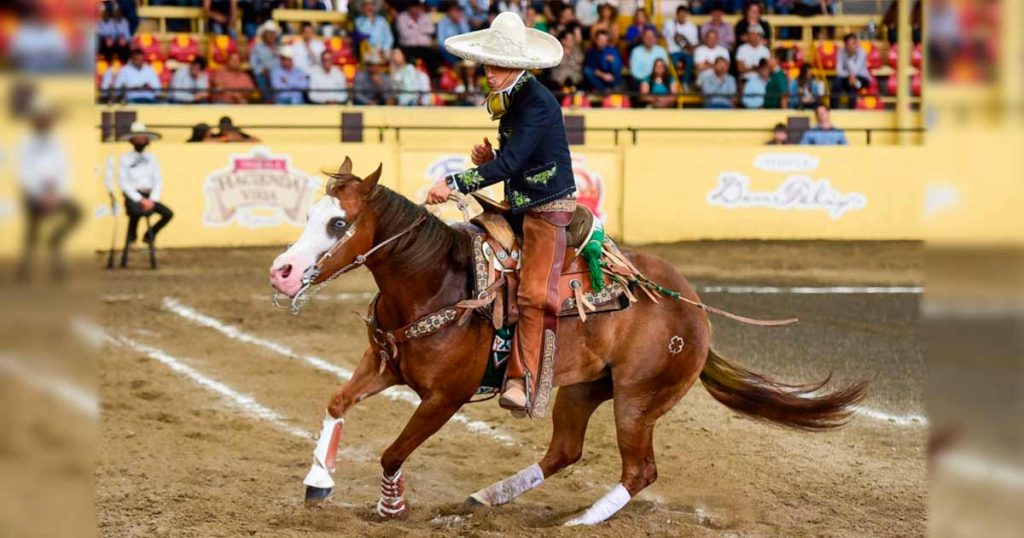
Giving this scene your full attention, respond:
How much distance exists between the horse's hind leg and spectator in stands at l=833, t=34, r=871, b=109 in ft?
52.6

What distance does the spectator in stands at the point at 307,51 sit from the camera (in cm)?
1831

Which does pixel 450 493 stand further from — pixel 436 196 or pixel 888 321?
pixel 888 321

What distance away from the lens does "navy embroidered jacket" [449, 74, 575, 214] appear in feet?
16.5

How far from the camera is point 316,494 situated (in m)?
5.23

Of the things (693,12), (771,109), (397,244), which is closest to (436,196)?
(397,244)

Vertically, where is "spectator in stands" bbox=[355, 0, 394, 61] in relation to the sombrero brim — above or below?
above

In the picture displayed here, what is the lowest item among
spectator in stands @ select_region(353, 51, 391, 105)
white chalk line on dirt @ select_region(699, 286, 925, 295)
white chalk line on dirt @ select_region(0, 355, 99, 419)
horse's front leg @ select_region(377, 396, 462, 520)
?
white chalk line on dirt @ select_region(699, 286, 925, 295)

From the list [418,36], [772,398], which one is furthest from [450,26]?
[772,398]

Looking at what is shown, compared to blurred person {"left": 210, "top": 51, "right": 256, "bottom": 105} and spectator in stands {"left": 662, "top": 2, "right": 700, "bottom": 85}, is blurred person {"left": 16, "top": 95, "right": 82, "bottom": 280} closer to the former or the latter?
blurred person {"left": 210, "top": 51, "right": 256, "bottom": 105}

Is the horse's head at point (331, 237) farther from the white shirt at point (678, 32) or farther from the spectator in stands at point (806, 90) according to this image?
the white shirt at point (678, 32)

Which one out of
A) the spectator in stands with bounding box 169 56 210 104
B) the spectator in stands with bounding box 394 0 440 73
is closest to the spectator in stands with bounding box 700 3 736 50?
the spectator in stands with bounding box 394 0 440 73

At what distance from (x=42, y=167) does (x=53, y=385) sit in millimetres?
205

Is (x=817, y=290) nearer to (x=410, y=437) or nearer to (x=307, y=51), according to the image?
(x=307, y=51)

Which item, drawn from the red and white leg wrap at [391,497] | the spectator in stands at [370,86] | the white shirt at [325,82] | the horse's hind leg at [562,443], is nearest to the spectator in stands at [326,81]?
the white shirt at [325,82]
